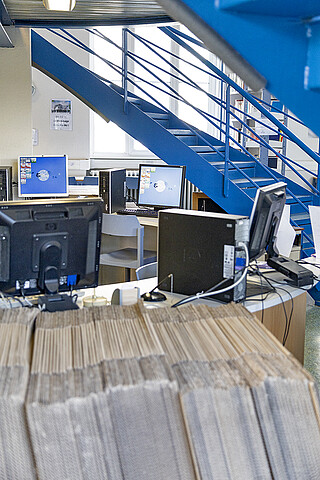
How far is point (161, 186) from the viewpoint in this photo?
207 inches

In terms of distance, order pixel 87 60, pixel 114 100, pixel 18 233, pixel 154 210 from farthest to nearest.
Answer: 1. pixel 87 60
2. pixel 114 100
3. pixel 154 210
4. pixel 18 233

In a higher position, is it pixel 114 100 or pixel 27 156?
pixel 114 100

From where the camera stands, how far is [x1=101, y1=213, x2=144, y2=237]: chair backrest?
4715mm

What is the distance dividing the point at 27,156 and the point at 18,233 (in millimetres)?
3513

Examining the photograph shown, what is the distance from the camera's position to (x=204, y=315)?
1.47m

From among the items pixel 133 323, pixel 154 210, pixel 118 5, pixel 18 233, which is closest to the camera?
pixel 133 323

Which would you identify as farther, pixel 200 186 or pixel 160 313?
pixel 200 186

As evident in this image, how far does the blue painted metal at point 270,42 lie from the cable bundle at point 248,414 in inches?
22.3

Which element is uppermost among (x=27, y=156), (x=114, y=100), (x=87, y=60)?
(x=87, y=60)

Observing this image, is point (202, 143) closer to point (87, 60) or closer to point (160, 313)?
point (87, 60)

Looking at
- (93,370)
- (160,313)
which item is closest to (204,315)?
A: (160,313)

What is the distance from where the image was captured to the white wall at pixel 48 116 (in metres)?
8.39

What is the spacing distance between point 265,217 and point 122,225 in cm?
202

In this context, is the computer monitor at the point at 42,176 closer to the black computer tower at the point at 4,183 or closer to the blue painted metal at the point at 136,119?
the black computer tower at the point at 4,183
